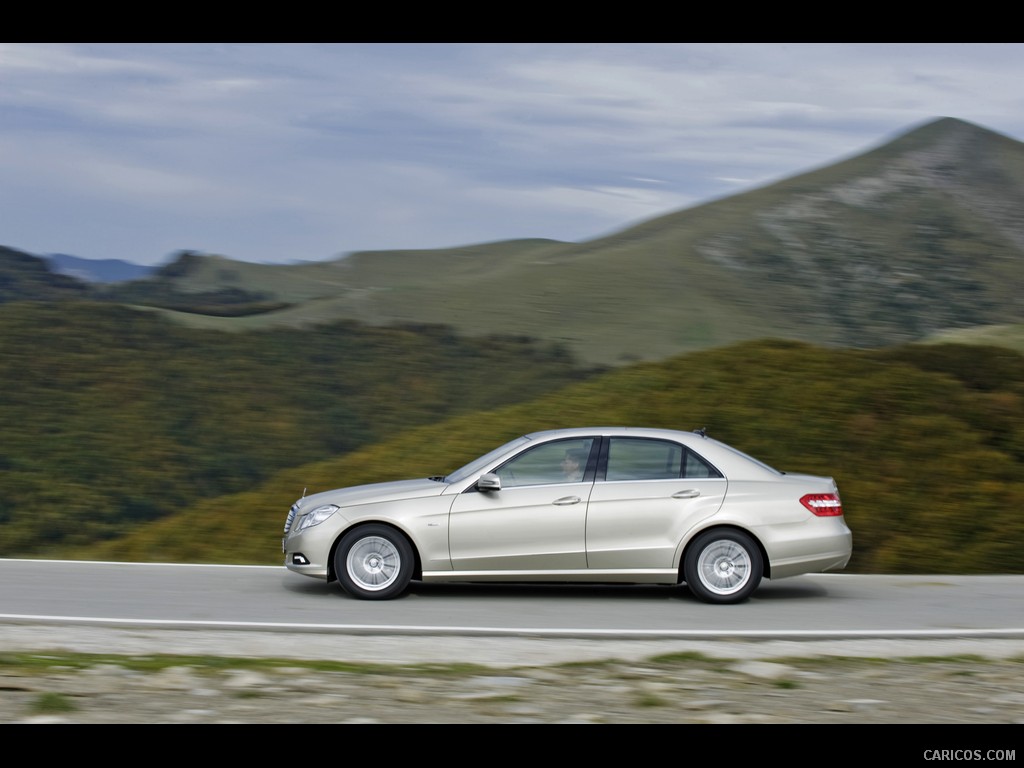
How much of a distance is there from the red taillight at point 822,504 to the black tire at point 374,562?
342 cm

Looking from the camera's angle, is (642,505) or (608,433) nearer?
(642,505)

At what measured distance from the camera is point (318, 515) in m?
10.5

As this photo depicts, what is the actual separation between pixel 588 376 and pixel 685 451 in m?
19.1

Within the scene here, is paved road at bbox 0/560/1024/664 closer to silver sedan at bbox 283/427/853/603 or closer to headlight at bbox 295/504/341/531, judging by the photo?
silver sedan at bbox 283/427/853/603

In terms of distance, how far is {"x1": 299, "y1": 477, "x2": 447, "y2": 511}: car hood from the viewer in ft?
34.3

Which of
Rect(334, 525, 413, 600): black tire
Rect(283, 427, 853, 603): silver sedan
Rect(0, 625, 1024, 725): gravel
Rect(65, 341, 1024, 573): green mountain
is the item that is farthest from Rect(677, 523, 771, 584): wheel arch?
Rect(65, 341, 1024, 573): green mountain

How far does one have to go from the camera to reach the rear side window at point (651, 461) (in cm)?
1054

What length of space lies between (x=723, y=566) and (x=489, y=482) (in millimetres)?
2117

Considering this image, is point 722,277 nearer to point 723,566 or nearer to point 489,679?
point 723,566

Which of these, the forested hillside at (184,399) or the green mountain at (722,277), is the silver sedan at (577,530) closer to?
the forested hillside at (184,399)

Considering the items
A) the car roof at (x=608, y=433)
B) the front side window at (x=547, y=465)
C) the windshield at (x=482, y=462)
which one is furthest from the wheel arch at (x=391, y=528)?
the car roof at (x=608, y=433)

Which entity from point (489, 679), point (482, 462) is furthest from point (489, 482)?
point (489, 679)
